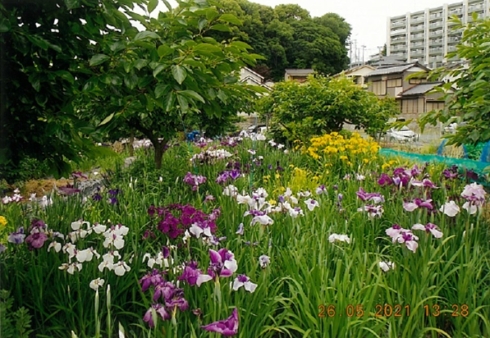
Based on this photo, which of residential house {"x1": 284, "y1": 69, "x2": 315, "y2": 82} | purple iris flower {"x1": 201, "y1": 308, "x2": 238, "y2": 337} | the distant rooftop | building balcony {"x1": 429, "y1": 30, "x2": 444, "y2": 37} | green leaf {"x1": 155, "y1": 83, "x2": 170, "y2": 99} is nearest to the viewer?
purple iris flower {"x1": 201, "y1": 308, "x2": 238, "y2": 337}

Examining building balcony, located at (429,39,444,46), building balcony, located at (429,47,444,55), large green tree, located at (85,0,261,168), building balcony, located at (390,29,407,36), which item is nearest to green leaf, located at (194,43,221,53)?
large green tree, located at (85,0,261,168)

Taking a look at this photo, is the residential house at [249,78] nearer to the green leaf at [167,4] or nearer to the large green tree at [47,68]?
the green leaf at [167,4]

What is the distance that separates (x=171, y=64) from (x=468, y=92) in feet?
5.02

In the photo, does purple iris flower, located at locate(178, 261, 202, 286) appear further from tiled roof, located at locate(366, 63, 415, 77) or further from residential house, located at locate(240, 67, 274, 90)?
tiled roof, located at locate(366, 63, 415, 77)

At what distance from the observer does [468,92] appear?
192cm

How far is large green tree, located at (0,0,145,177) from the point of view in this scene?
1.08 meters

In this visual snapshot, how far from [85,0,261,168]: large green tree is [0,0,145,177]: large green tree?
6 centimetres

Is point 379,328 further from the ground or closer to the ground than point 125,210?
closer to the ground

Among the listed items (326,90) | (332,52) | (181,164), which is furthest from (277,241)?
(332,52)

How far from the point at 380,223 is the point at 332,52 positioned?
600 cm

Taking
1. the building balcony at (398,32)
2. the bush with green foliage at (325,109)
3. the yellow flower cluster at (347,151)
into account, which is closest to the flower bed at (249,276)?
the yellow flower cluster at (347,151)

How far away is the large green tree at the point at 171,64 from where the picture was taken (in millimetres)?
1031

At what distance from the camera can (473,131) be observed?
1835mm

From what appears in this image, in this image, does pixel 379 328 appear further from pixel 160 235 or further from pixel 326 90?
pixel 326 90
